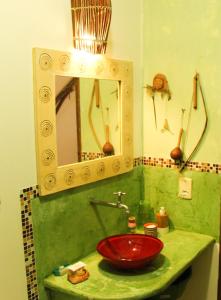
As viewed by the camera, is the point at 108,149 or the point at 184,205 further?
the point at 184,205

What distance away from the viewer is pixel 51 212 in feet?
5.09

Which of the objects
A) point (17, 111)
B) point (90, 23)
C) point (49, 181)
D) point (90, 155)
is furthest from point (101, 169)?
point (90, 23)

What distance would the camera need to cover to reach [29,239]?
147cm

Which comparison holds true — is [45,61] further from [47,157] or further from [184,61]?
[184,61]

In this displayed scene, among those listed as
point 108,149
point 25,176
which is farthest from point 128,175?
point 25,176

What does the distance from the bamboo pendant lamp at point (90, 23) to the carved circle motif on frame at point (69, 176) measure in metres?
0.57

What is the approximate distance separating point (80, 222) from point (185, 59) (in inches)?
41.7

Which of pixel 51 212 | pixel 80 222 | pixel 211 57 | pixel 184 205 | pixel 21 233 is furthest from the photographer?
pixel 184 205

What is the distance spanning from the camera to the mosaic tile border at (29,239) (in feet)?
4.69

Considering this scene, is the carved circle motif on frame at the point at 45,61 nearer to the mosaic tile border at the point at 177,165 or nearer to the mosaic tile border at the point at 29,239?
the mosaic tile border at the point at 29,239

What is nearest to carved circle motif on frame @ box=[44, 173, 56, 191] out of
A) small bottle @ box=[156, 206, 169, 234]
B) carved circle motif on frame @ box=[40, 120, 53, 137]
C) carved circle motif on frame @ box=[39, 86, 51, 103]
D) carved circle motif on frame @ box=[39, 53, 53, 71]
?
carved circle motif on frame @ box=[40, 120, 53, 137]

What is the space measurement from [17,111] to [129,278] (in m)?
0.86

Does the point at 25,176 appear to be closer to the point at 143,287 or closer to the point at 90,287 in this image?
the point at 90,287

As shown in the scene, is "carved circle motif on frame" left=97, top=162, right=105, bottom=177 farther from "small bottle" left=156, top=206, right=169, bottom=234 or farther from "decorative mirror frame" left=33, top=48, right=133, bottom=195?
"small bottle" left=156, top=206, right=169, bottom=234
